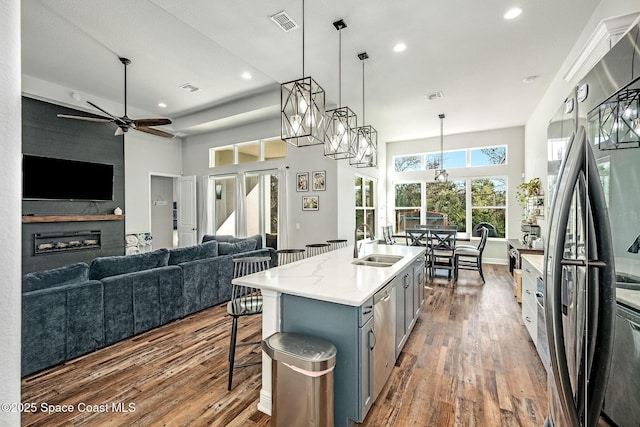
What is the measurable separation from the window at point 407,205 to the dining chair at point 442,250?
262cm

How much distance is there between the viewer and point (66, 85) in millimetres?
5230

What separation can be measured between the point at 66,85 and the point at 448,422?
735 cm

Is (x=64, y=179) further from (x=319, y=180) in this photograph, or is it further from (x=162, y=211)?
(x=319, y=180)

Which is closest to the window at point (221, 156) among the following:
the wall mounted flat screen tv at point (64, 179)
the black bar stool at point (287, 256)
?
the wall mounted flat screen tv at point (64, 179)

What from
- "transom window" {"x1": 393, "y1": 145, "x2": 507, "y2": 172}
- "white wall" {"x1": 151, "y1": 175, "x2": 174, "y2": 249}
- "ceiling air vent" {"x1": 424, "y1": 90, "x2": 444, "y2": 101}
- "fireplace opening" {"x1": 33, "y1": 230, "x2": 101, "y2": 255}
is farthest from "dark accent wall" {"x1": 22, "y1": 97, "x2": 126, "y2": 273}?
"transom window" {"x1": 393, "y1": 145, "x2": 507, "y2": 172}

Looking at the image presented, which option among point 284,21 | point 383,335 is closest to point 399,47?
point 284,21

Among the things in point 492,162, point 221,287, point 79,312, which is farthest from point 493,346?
point 492,162

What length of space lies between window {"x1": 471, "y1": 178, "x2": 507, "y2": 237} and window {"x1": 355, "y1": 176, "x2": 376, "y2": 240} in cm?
267

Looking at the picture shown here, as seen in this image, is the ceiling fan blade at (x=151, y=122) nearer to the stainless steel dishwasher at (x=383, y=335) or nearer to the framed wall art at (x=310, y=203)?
the framed wall art at (x=310, y=203)

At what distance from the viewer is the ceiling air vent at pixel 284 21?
302 centimetres

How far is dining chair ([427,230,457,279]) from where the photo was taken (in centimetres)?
550

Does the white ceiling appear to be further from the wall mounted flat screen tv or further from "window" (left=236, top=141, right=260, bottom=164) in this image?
the wall mounted flat screen tv

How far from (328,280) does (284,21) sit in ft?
9.06

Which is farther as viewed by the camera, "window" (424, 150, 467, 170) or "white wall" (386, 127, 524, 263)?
"window" (424, 150, 467, 170)
